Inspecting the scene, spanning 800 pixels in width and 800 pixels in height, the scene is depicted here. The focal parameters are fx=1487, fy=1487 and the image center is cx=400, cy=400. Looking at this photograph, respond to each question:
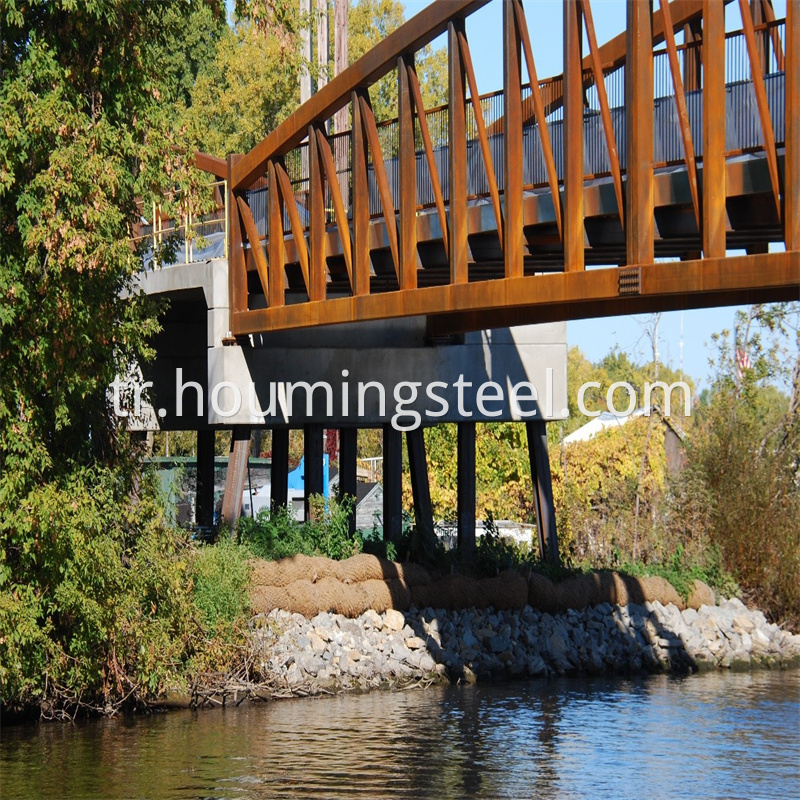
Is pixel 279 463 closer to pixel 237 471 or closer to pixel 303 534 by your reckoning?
pixel 237 471

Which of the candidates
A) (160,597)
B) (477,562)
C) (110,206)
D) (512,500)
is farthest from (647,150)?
(512,500)

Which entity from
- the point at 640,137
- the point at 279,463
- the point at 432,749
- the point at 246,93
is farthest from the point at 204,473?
the point at 640,137

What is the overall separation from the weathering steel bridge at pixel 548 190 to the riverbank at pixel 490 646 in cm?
350

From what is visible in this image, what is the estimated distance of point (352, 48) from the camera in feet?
178

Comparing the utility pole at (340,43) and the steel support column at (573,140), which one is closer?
the steel support column at (573,140)

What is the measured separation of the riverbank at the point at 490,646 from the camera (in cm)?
2077

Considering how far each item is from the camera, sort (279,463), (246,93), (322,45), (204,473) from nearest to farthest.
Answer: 1. (279,463)
2. (204,473)
3. (322,45)
4. (246,93)

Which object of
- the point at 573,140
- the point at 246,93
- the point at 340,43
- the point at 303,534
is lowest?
the point at 303,534

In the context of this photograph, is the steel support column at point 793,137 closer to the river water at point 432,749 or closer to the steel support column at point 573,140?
the steel support column at point 573,140

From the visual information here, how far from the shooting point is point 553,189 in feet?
57.2

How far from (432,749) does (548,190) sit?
7251mm

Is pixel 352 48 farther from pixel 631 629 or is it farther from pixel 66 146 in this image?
pixel 66 146

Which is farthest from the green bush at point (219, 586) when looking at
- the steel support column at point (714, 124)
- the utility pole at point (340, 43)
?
the utility pole at point (340, 43)

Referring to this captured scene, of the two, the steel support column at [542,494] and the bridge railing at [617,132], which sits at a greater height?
the bridge railing at [617,132]
